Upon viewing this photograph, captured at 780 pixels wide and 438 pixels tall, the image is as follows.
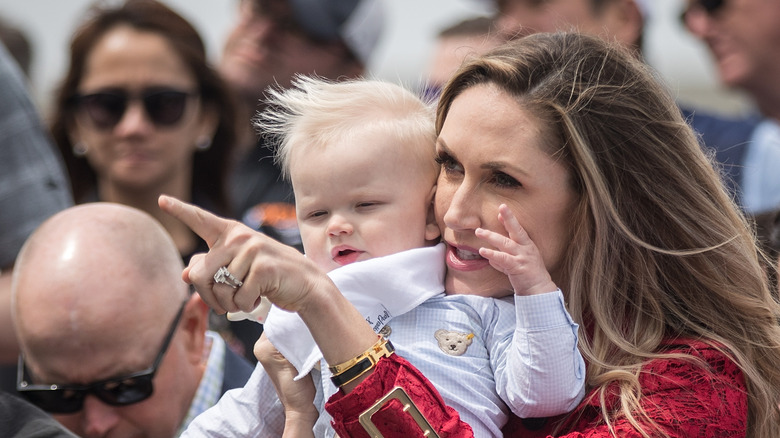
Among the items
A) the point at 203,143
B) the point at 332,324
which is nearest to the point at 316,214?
the point at 332,324

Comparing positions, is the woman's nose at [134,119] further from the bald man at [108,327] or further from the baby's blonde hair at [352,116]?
the baby's blonde hair at [352,116]

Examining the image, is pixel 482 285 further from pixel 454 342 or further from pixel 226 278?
pixel 226 278

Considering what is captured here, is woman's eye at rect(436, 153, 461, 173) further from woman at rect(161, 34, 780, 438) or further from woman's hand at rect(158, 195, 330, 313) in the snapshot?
woman's hand at rect(158, 195, 330, 313)

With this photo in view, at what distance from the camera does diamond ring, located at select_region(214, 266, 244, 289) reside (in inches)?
82.9

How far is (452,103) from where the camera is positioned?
261 cm

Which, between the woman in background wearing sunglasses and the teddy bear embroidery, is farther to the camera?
the woman in background wearing sunglasses

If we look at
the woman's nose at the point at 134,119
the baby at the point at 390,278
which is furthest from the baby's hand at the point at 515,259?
the woman's nose at the point at 134,119

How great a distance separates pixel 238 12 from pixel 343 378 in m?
3.59

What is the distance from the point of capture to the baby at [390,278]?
7.86 ft

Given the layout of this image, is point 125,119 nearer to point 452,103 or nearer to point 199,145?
point 199,145

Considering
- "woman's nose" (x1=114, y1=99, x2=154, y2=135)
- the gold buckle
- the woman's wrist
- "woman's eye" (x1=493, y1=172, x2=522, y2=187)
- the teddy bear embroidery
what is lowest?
"woman's nose" (x1=114, y1=99, x2=154, y2=135)

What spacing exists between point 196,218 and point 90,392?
1.21 meters

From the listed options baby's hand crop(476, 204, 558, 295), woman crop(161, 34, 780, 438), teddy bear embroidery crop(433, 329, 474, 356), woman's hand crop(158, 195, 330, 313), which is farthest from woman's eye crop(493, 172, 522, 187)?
woman's hand crop(158, 195, 330, 313)

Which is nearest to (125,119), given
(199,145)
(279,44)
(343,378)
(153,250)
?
(199,145)
